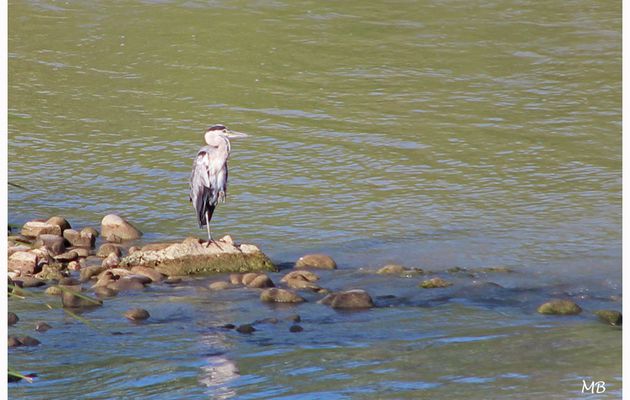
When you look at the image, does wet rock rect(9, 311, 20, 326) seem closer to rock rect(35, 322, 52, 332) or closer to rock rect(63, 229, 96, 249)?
rock rect(35, 322, 52, 332)

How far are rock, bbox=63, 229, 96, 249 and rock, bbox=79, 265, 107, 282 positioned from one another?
28.5 inches

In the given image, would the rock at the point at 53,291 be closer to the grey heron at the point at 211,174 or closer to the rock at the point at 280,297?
the rock at the point at 280,297

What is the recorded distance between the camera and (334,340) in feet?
21.5

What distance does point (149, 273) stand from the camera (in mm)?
7855

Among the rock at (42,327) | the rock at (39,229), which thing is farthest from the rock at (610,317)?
the rock at (39,229)

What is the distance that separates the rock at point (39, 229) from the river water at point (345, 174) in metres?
0.54

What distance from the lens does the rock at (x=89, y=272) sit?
7863mm

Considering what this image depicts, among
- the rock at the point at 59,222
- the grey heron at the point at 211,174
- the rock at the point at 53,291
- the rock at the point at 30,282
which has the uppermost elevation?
the grey heron at the point at 211,174

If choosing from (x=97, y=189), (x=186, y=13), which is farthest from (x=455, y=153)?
(x=186, y=13)

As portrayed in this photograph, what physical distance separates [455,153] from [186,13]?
20.0 ft

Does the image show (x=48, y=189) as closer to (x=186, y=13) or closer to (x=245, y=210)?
(x=245, y=210)

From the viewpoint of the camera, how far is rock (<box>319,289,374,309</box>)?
23.5 ft

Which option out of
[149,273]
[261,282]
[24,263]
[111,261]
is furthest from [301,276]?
[24,263]

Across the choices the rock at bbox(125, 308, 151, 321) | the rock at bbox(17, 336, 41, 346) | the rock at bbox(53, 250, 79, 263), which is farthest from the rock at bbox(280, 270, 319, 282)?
the rock at bbox(17, 336, 41, 346)
